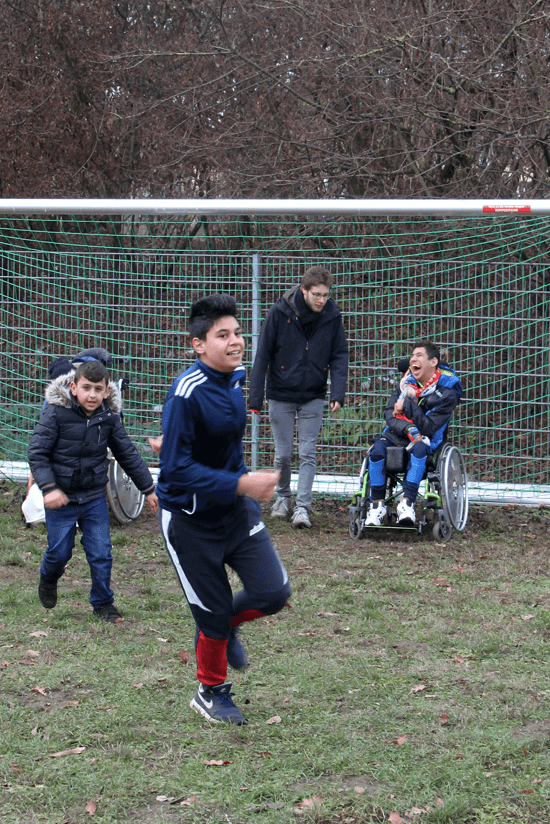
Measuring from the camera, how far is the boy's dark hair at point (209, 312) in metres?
3.71

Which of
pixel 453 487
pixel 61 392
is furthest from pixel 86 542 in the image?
pixel 453 487

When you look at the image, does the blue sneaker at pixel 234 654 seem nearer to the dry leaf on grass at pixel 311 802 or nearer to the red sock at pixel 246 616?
the red sock at pixel 246 616

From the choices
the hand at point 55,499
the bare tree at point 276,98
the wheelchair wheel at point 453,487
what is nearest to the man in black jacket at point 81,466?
the hand at point 55,499

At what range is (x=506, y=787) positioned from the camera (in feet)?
10.7

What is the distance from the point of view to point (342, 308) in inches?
360

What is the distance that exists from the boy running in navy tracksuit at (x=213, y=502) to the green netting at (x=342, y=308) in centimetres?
499

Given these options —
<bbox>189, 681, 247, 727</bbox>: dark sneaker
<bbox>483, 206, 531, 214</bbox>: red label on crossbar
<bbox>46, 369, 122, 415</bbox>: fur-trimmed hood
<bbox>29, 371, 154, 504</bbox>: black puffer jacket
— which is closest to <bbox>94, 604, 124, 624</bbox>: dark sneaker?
<bbox>29, 371, 154, 504</bbox>: black puffer jacket

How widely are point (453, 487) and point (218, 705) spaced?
3949 millimetres

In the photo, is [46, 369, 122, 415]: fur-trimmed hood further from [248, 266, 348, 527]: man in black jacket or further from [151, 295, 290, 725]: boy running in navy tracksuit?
[248, 266, 348, 527]: man in black jacket

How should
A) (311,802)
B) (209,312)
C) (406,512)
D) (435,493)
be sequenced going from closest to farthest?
(311,802)
(209,312)
(406,512)
(435,493)

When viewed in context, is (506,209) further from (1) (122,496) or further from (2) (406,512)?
(1) (122,496)

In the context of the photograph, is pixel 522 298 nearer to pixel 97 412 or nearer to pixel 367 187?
pixel 367 187

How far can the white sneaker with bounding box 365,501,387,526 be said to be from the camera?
7.40 m

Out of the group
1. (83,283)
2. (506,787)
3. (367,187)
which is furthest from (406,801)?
(367,187)
